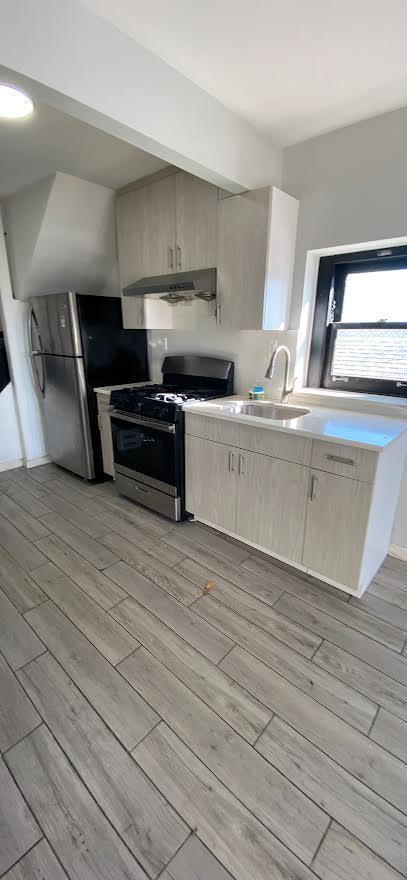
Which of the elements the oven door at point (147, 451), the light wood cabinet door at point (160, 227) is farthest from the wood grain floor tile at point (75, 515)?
the light wood cabinet door at point (160, 227)

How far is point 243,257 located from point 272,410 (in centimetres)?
99

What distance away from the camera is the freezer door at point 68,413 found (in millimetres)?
3018

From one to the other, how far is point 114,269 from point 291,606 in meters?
3.20

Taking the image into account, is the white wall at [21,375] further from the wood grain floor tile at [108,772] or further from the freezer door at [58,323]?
the wood grain floor tile at [108,772]

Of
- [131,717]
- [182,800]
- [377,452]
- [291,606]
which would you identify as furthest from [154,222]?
[182,800]

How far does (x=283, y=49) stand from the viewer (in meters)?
1.47

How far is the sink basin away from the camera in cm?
238

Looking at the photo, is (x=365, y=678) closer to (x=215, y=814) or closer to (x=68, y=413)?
(x=215, y=814)

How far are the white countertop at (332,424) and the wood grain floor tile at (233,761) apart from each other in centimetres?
123

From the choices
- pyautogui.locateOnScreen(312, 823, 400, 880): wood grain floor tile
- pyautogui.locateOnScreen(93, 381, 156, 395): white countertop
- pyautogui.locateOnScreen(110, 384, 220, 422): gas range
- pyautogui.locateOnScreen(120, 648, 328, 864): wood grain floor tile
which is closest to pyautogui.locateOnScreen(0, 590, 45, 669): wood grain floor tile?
pyautogui.locateOnScreen(120, 648, 328, 864): wood grain floor tile

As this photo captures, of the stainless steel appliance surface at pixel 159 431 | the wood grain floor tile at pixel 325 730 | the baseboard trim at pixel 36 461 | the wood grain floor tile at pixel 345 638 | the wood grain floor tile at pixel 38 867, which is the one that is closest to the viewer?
the wood grain floor tile at pixel 38 867

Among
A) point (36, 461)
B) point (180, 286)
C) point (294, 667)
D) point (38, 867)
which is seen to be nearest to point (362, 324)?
point (180, 286)

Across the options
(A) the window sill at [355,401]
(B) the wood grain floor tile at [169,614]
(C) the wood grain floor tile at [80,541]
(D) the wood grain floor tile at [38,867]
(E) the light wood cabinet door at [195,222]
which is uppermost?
(E) the light wood cabinet door at [195,222]

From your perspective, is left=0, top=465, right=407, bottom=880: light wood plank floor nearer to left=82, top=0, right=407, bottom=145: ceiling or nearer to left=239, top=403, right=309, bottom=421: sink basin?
left=239, top=403, right=309, bottom=421: sink basin
